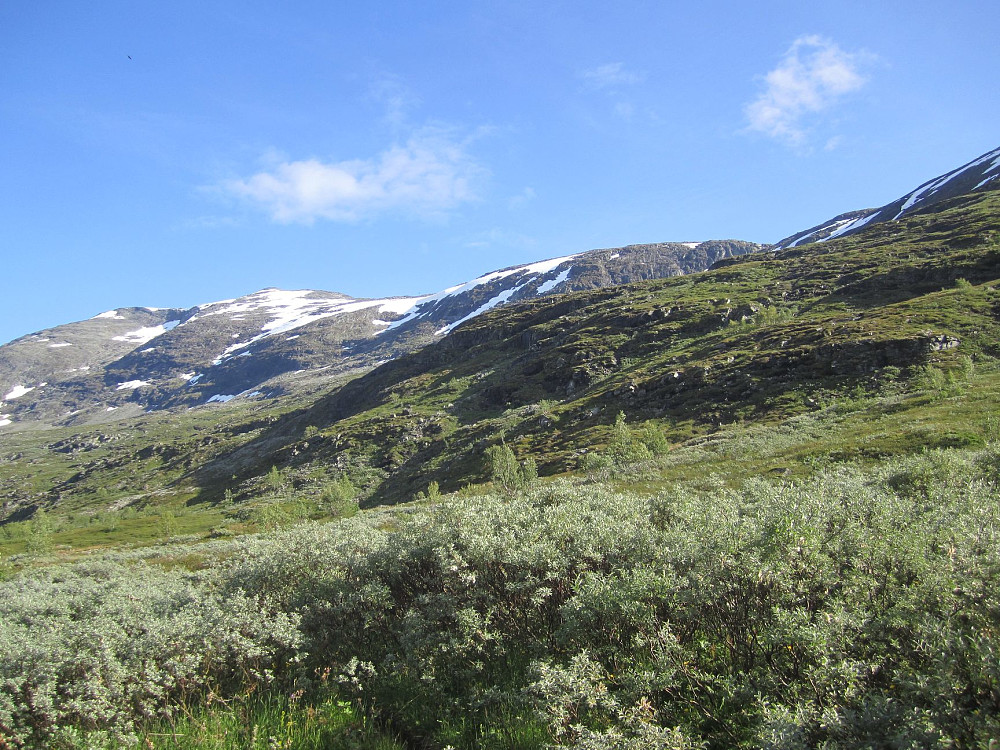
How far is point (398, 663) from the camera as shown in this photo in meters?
9.97

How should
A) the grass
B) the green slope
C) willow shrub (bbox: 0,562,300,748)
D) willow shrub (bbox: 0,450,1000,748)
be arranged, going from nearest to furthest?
1. willow shrub (bbox: 0,450,1000,748)
2. willow shrub (bbox: 0,562,300,748)
3. the grass
4. the green slope

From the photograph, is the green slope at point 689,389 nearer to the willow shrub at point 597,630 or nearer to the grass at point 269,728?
the willow shrub at point 597,630

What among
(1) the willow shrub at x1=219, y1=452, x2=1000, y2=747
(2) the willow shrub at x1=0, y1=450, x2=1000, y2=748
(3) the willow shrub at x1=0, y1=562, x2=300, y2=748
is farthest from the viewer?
(3) the willow shrub at x1=0, y1=562, x2=300, y2=748

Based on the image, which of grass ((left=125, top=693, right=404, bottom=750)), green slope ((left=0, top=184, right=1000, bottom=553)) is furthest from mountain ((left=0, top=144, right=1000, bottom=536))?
grass ((left=125, top=693, right=404, bottom=750))

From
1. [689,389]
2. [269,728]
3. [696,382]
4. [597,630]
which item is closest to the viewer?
[597,630]

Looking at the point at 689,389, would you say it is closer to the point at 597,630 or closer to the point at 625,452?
the point at 625,452

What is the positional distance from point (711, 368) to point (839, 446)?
61136 mm

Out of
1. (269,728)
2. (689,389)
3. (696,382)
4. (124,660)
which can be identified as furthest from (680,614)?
(696,382)

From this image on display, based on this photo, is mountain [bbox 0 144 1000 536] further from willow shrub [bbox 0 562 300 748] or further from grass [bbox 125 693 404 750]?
willow shrub [bbox 0 562 300 748]

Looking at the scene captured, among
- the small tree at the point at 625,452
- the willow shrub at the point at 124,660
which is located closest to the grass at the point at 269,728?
the willow shrub at the point at 124,660

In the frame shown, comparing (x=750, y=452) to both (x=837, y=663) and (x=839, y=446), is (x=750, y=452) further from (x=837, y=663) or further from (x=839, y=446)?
(x=837, y=663)

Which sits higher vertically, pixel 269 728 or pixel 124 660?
pixel 124 660

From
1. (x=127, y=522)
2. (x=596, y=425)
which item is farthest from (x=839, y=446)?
(x=127, y=522)

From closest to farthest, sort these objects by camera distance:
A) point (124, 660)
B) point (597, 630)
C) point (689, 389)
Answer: point (597, 630) → point (124, 660) → point (689, 389)
